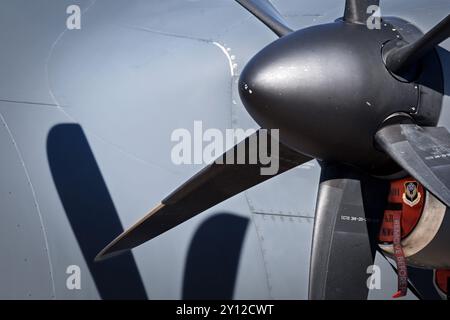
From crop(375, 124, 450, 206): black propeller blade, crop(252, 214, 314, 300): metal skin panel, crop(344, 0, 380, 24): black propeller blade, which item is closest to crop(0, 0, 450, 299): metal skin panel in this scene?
crop(252, 214, 314, 300): metal skin panel

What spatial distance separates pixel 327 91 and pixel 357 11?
0.55 metres

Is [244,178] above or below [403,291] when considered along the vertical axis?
above

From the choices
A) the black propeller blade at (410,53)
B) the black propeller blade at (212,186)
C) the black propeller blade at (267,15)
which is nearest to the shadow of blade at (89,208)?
the black propeller blade at (212,186)

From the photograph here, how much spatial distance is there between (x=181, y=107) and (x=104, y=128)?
659mm

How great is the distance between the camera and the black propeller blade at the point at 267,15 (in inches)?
169

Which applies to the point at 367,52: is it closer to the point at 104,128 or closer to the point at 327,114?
the point at 327,114

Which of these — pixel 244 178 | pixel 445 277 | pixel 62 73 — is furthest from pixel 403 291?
pixel 62 73

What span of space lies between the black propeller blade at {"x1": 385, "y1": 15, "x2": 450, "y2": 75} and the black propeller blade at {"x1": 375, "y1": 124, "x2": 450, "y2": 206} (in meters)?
0.28

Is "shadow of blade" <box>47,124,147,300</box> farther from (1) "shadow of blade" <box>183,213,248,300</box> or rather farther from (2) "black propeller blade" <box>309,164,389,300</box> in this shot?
(2) "black propeller blade" <box>309,164,389,300</box>

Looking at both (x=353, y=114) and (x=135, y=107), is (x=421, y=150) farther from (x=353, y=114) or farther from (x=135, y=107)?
(x=135, y=107)

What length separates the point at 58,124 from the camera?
19.0ft

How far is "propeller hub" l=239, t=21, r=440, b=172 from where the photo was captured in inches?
133
